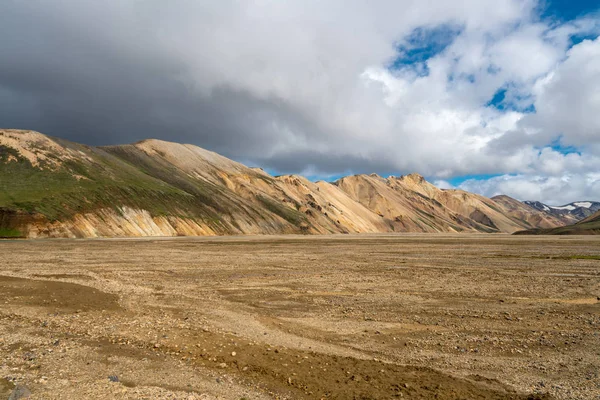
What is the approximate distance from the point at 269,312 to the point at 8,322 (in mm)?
9202

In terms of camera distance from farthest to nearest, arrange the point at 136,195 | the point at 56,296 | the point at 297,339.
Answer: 1. the point at 136,195
2. the point at 56,296
3. the point at 297,339

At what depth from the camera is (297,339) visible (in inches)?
472

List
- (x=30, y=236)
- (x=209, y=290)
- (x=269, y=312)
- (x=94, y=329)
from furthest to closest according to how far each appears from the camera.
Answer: (x=30, y=236), (x=209, y=290), (x=269, y=312), (x=94, y=329)

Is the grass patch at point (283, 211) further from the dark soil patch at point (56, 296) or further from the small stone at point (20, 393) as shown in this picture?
the small stone at point (20, 393)

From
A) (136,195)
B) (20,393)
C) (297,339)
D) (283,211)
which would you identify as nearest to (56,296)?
(20,393)

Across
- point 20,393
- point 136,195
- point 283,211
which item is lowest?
point 20,393

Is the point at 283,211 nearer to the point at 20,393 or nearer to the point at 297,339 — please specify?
the point at 297,339

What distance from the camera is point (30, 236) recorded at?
6562cm

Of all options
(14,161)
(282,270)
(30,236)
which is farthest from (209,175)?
(282,270)

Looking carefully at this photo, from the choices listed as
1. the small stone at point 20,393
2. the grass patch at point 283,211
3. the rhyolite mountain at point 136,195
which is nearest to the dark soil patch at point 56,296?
the small stone at point 20,393

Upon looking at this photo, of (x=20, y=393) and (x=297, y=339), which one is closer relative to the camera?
(x=20, y=393)

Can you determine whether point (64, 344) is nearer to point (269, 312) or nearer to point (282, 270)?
point (269, 312)

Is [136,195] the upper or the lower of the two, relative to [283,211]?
lower

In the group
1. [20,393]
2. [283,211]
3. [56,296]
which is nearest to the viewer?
[20,393]
